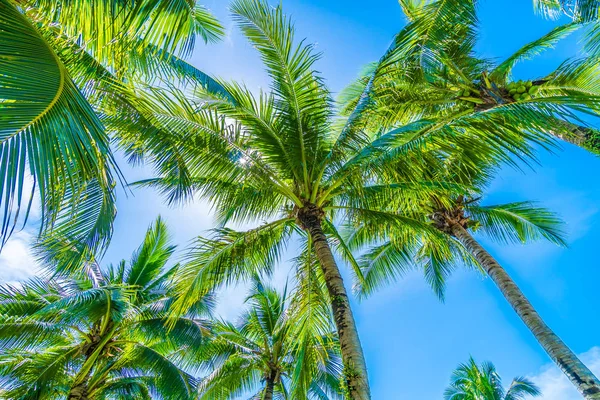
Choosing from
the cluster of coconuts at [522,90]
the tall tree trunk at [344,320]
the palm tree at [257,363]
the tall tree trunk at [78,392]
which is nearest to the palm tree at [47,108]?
the tall tree trunk at [344,320]

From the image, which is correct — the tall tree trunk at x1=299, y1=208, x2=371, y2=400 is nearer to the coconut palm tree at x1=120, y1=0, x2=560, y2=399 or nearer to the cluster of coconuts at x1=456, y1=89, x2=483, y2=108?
the coconut palm tree at x1=120, y1=0, x2=560, y2=399

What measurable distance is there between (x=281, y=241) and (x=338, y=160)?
6.81 feet

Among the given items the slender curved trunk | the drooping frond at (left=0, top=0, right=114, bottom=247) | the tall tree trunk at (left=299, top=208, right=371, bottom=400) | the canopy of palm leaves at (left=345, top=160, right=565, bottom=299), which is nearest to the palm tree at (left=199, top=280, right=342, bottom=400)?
the slender curved trunk

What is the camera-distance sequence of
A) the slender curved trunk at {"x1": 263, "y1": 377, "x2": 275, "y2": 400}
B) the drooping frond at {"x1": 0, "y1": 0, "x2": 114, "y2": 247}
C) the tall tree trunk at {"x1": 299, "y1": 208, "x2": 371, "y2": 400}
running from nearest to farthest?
the drooping frond at {"x1": 0, "y1": 0, "x2": 114, "y2": 247}
the tall tree trunk at {"x1": 299, "y1": 208, "x2": 371, "y2": 400}
the slender curved trunk at {"x1": 263, "y1": 377, "x2": 275, "y2": 400}

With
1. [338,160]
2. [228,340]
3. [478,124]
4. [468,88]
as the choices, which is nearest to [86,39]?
[338,160]

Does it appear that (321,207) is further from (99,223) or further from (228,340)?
(228,340)

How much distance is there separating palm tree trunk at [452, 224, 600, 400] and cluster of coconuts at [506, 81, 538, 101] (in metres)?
3.25

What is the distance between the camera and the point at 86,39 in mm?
3748

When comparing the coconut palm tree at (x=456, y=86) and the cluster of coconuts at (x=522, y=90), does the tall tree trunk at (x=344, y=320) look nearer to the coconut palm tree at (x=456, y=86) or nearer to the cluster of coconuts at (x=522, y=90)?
the coconut palm tree at (x=456, y=86)

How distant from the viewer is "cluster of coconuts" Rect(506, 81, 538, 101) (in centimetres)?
727

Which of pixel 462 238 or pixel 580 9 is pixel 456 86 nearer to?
pixel 580 9

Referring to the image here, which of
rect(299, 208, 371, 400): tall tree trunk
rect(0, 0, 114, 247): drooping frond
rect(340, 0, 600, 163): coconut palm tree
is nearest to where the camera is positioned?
rect(0, 0, 114, 247): drooping frond

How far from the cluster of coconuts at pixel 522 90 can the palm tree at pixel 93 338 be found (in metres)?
7.86

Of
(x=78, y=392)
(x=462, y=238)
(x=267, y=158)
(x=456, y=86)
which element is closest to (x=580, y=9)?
(x=456, y=86)
